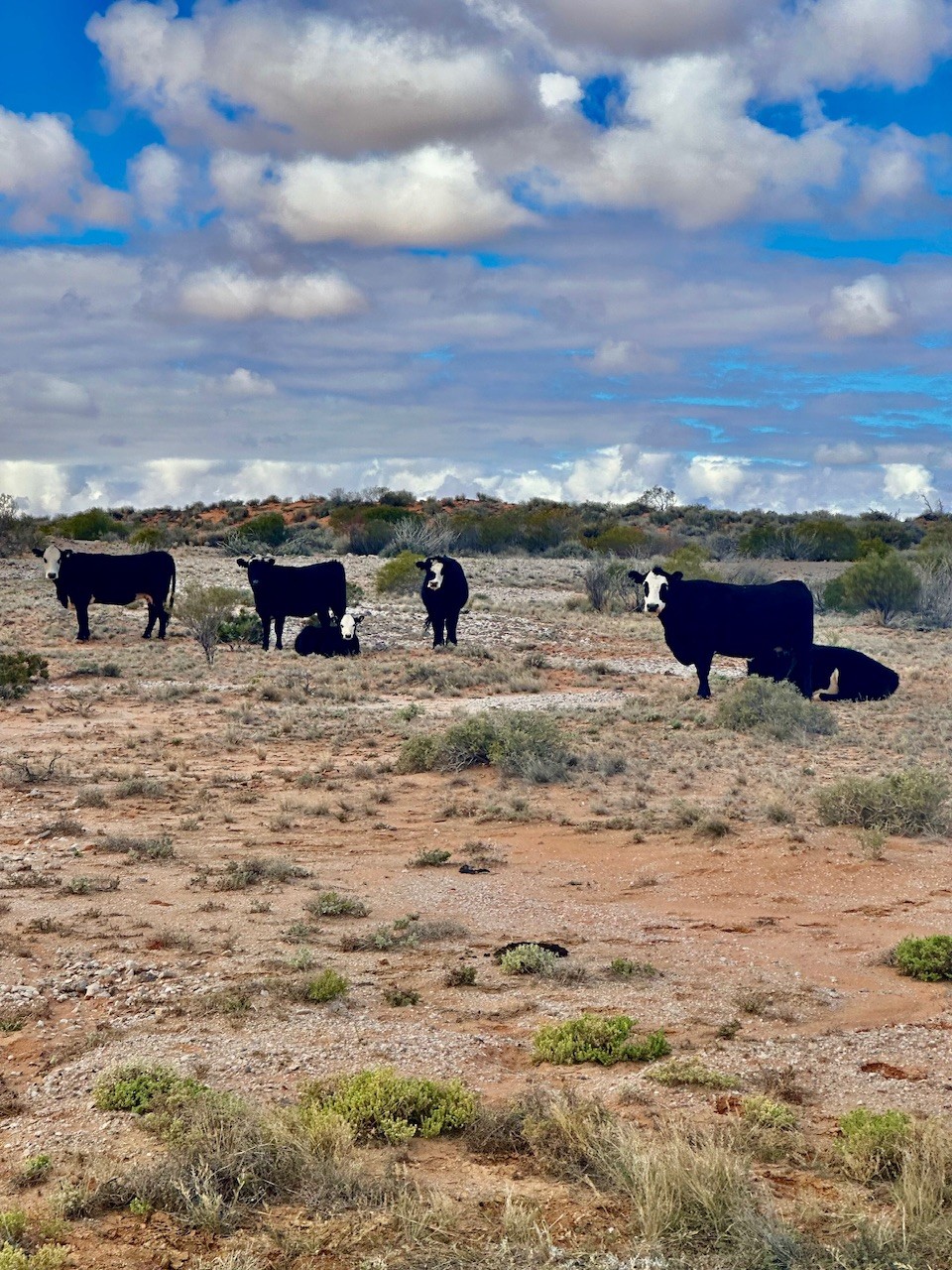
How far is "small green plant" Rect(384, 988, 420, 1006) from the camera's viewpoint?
732cm

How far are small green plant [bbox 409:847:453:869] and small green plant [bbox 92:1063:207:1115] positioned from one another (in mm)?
4867

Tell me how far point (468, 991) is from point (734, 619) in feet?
44.4

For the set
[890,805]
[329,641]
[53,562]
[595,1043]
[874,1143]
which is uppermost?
[53,562]

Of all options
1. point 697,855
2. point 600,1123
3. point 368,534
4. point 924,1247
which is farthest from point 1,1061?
Result: point 368,534

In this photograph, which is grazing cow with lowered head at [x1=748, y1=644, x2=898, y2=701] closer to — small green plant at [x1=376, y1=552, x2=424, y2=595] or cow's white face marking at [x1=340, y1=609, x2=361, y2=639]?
cow's white face marking at [x1=340, y1=609, x2=361, y2=639]

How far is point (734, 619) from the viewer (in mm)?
20266

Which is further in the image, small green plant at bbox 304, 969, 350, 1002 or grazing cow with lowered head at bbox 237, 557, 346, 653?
grazing cow with lowered head at bbox 237, 557, 346, 653

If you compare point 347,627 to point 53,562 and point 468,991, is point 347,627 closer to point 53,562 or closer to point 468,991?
point 53,562

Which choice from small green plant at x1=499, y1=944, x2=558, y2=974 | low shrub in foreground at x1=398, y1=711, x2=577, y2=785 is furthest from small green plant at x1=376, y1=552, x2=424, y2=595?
small green plant at x1=499, y1=944, x2=558, y2=974

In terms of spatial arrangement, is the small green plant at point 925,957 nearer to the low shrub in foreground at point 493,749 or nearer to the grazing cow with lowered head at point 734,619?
the low shrub in foreground at point 493,749

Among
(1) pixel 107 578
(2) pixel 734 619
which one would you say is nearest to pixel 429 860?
(2) pixel 734 619

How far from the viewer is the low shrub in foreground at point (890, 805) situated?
1174 centimetres

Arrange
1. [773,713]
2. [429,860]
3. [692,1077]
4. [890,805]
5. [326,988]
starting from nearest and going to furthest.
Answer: [692,1077]
[326,988]
[429,860]
[890,805]
[773,713]

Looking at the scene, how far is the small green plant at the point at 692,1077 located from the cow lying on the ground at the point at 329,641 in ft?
62.7
